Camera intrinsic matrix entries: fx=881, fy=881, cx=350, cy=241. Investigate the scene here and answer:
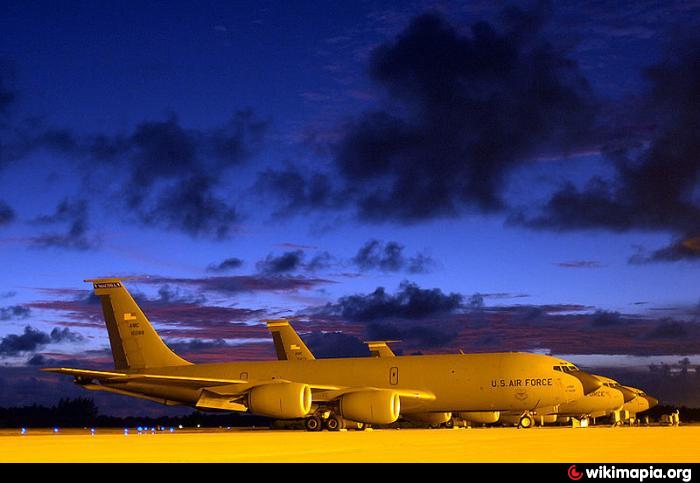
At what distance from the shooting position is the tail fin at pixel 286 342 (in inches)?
3337

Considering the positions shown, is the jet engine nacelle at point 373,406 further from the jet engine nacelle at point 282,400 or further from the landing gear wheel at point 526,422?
the landing gear wheel at point 526,422

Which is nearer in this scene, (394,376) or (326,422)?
(326,422)

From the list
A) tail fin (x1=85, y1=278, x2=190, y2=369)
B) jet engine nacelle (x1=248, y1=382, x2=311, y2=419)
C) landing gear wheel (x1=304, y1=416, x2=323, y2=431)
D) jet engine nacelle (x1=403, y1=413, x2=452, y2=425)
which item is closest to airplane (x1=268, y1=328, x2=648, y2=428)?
jet engine nacelle (x1=403, y1=413, x2=452, y2=425)

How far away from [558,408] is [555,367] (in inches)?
112

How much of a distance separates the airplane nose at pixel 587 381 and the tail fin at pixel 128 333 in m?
25.7

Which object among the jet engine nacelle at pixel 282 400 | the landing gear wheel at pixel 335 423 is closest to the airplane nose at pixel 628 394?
the landing gear wheel at pixel 335 423

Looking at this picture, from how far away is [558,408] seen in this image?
49906mm

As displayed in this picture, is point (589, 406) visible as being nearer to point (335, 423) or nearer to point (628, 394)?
point (335, 423)

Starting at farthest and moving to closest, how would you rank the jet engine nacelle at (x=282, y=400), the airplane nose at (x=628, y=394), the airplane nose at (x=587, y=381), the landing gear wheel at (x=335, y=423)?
the airplane nose at (x=628, y=394) → the airplane nose at (x=587, y=381) → the landing gear wheel at (x=335, y=423) → the jet engine nacelle at (x=282, y=400)
